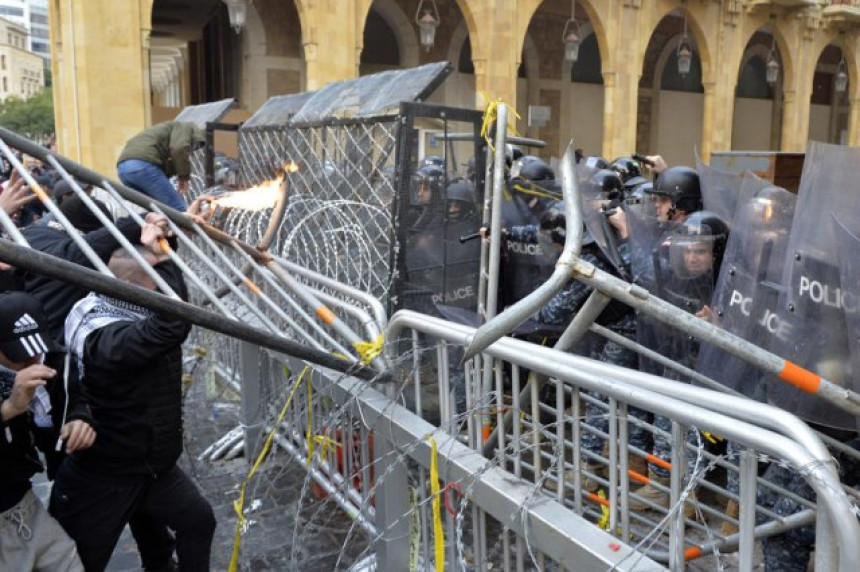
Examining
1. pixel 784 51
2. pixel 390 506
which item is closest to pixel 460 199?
pixel 390 506

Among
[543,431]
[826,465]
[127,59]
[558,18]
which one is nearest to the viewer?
[826,465]

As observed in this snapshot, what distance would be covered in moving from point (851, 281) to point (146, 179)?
5426mm

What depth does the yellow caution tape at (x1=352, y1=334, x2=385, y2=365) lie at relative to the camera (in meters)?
2.73

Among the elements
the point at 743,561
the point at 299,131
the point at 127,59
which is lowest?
the point at 743,561

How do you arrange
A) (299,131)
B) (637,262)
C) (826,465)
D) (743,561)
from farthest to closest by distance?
(299,131)
(637,262)
(743,561)
(826,465)

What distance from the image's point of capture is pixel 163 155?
628 centimetres

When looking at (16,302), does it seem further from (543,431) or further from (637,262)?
(637,262)

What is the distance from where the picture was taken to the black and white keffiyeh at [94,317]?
2.63 m

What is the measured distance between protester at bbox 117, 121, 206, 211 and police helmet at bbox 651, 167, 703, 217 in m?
3.88

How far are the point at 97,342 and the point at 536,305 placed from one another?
170 cm

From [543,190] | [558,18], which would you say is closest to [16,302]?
[543,190]

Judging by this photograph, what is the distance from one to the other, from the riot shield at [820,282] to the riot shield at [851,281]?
0.03 meters

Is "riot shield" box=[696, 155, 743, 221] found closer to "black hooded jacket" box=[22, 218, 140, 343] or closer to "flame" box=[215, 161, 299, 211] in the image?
"flame" box=[215, 161, 299, 211]

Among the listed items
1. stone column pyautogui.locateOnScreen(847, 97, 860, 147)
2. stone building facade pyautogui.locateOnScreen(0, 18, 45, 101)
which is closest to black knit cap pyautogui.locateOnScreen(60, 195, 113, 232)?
stone column pyautogui.locateOnScreen(847, 97, 860, 147)
